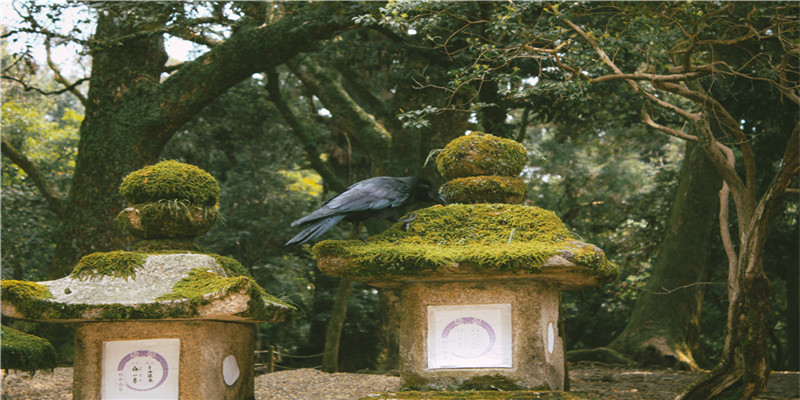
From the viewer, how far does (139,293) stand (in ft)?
15.5

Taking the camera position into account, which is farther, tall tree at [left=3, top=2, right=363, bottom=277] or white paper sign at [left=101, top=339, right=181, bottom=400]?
tall tree at [left=3, top=2, right=363, bottom=277]

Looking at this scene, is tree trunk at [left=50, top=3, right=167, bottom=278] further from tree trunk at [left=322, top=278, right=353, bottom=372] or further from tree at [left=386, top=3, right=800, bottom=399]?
tree at [left=386, top=3, right=800, bottom=399]

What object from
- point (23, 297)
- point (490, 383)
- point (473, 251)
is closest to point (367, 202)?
point (473, 251)

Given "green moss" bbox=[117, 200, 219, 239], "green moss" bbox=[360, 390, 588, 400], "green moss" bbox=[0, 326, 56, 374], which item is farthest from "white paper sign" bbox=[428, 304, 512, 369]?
"green moss" bbox=[0, 326, 56, 374]

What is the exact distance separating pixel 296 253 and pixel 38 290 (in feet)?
31.1

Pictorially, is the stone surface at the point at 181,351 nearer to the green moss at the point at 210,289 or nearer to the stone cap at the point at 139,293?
the stone cap at the point at 139,293

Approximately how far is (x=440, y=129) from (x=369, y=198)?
5.71 meters

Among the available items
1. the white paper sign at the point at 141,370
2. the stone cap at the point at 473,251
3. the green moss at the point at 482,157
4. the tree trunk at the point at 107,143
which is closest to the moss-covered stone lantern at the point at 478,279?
the stone cap at the point at 473,251

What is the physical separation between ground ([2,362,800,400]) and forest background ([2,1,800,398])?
0.92 meters

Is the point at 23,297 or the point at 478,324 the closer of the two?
the point at 23,297

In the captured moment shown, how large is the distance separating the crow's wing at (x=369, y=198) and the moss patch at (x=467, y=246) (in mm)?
204

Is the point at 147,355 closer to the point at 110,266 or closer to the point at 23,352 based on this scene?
the point at 110,266

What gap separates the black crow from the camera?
4.60 metres

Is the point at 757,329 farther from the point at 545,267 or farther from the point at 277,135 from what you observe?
the point at 277,135
